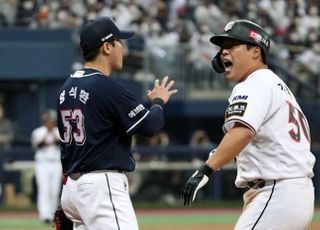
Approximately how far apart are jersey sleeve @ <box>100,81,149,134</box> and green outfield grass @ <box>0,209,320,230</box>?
8.19 m

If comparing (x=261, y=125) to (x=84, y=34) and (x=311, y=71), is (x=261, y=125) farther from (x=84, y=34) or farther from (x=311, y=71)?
(x=311, y=71)

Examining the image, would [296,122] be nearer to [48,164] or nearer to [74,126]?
[74,126]

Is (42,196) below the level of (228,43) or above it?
below

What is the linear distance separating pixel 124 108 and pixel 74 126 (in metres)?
0.35

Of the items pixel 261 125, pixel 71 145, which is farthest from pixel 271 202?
pixel 71 145

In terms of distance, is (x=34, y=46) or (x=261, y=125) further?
(x=34, y=46)

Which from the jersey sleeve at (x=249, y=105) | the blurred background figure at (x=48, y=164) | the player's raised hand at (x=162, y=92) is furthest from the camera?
the blurred background figure at (x=48, y=164)

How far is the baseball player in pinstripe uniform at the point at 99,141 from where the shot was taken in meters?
5.94

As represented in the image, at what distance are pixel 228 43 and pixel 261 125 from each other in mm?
563

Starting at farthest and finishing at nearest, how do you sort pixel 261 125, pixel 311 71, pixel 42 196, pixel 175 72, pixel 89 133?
pixel 311 71 → pixel 175 72 → pixel 42 196 → pixel 89 133 → pixel 261 125

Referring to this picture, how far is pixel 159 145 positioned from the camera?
2064 cm

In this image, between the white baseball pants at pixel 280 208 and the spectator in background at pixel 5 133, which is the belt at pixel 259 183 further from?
the spectator in background at pixel 5 133

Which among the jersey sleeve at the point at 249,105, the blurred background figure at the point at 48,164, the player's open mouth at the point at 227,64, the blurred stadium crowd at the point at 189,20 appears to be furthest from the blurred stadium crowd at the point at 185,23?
the jersey sleeve at the point at 249,105

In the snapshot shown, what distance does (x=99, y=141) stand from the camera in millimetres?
5980
